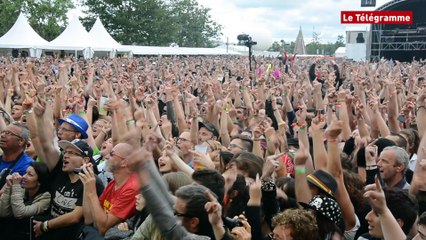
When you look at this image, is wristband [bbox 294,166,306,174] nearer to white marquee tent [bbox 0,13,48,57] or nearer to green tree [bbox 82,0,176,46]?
white marquee tent [bbox 0,13,48,57]

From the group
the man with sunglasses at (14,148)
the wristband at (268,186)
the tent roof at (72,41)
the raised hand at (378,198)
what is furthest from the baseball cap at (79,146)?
the tent roof at (72,41)

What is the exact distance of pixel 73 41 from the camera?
91.7 feet

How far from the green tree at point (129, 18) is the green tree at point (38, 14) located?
365 centimetres

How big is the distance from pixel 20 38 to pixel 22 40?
0.28 metres

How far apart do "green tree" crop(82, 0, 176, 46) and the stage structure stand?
29127mm

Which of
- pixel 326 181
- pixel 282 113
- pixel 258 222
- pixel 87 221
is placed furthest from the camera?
pixel 282 113

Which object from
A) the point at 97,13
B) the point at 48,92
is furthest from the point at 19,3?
the point at 48,92

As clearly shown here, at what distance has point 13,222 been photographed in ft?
14.4

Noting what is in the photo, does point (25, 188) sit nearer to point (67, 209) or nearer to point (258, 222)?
point (67, 209)

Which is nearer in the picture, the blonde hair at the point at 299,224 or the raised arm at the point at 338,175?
the blonde hair at the point at 299,224

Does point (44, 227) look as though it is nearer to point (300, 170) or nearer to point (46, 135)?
point (46, 135)

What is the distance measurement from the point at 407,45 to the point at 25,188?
94.3 ft

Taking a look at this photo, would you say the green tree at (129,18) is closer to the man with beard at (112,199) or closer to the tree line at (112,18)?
the tree line at (112,18)

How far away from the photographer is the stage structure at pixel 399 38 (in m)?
30.2
